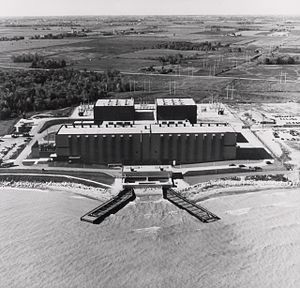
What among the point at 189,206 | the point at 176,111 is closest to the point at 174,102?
the point at 176,111

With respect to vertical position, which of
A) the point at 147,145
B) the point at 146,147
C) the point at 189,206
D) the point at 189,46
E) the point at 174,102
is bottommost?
the point at 189,206

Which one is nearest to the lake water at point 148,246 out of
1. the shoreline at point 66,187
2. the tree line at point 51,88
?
the shoreline at point 66,187

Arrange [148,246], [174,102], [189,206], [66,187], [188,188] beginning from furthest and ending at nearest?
[174,102]
[66,187]
[188,188]
[189,206]
[148,246]

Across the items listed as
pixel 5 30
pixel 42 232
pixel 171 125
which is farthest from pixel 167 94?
pixel 5 30

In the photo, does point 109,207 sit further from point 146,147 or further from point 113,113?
point 113,113

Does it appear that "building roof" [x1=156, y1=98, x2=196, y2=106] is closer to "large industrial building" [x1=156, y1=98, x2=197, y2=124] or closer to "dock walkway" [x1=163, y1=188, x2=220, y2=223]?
"large industrial building" [x1=156, y1=98, x2=197, y2=124]

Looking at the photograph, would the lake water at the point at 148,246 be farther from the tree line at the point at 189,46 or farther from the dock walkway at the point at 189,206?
the tree line at the point at 189,46

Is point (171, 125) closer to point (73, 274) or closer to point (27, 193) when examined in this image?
point (27, 193)
